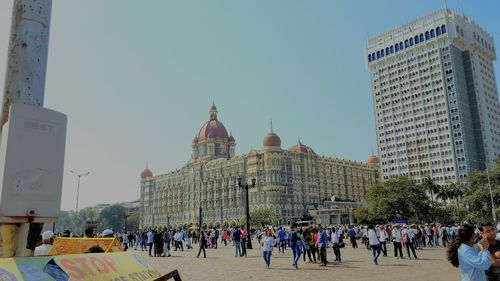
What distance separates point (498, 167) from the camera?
49469 mm

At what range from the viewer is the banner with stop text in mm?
2984

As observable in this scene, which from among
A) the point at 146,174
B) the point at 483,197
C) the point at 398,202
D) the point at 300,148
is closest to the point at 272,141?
the point at 300,148

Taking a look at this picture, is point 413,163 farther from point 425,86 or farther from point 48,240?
point 48,240

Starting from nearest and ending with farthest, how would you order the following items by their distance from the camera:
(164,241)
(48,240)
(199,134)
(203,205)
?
1. (48,240)
2. (164,241)
3. (203,205)
4. (199,134)

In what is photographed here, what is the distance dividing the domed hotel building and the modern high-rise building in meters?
11.2

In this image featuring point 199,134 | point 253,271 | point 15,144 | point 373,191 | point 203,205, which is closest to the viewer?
point 15,144

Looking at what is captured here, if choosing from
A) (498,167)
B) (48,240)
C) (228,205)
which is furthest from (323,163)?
(48,240)

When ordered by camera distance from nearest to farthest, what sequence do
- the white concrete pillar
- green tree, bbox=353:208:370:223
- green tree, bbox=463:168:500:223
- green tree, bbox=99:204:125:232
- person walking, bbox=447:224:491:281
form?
1. the white concrete pillar
2. person walking, bbox=447:224:491:281
3. green tree, bbox=463:168:500:223
4. green tree, bbox=353:208:370:223
5. green tree, bbox=99:204:125:232

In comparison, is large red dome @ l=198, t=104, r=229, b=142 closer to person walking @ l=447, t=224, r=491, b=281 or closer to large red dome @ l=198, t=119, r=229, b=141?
large red dome @ l=198, t=119, r=229, b=141

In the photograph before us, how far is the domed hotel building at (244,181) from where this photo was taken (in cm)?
8025

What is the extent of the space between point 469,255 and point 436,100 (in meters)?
98.0

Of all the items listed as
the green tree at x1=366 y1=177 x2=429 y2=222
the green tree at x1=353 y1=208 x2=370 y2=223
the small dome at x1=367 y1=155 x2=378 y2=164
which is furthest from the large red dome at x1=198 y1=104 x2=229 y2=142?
the green tree at x1=366 y1=177 x2=429 y2=222

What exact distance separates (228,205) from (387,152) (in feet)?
141

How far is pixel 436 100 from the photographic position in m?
93.1
